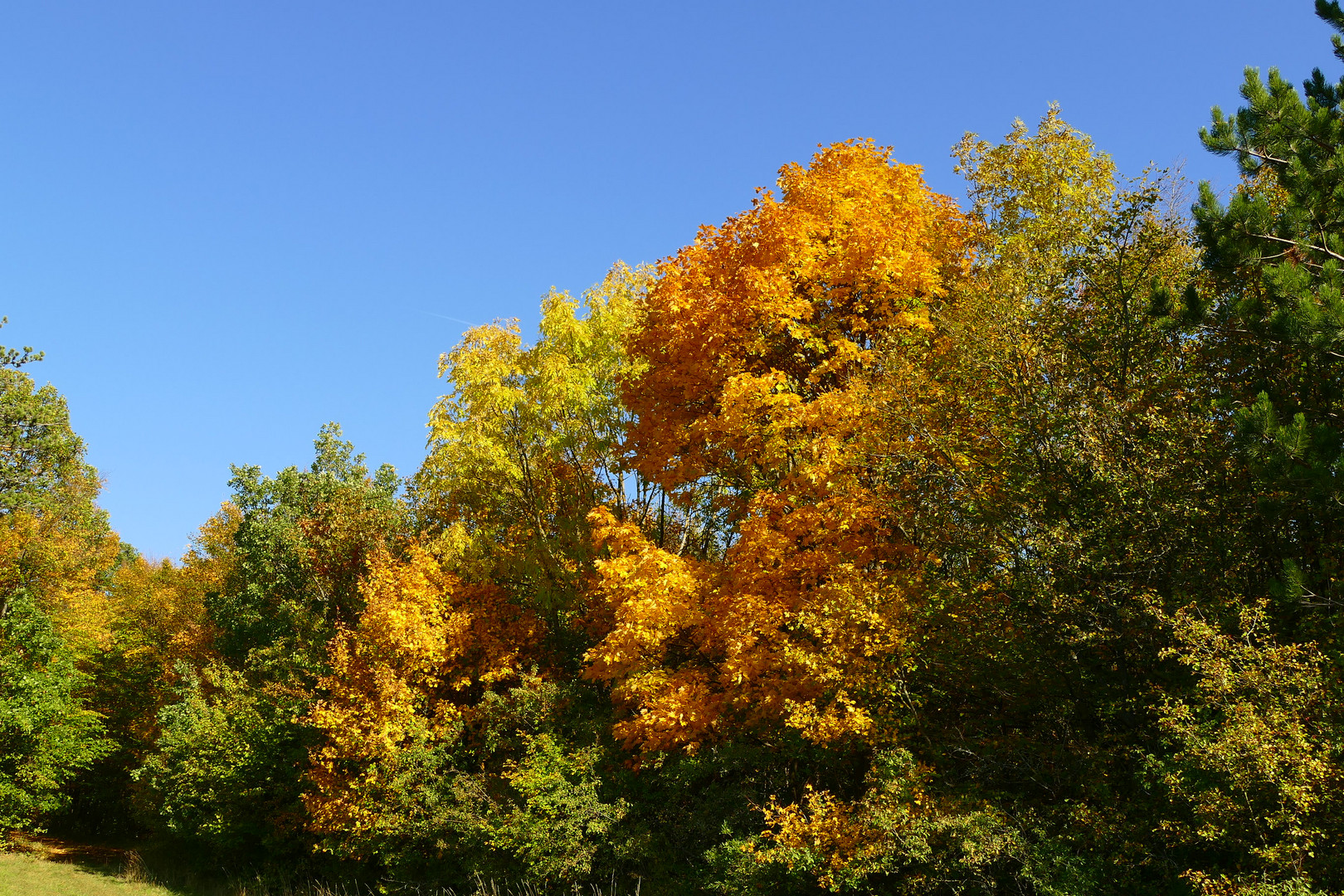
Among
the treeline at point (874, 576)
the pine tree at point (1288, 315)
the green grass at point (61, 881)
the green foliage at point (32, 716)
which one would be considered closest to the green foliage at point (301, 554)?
the treeline at point (874, 576)

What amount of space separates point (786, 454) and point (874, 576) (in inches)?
127

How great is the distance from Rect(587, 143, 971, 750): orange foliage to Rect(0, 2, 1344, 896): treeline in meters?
0.10

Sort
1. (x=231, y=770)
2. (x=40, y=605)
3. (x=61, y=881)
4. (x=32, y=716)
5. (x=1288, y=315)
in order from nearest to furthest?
(x=1288, y=315) → (x=231, y=770) → (x=61, y=881) → (x=32, y=716) → (x=40, y=605)

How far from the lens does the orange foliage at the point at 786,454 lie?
15.6 m

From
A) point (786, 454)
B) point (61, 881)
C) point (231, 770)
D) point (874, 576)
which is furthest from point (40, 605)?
point (874, 576)

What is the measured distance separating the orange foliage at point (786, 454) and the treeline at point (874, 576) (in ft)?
0.32

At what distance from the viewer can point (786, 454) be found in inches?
719

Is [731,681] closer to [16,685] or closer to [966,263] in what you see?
[966,263]

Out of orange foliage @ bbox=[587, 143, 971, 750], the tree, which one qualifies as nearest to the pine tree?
orange foliage @ bbox=[587, 143, 971, 750]

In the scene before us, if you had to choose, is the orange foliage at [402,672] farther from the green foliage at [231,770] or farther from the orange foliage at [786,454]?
the orange foliage at [786,454]

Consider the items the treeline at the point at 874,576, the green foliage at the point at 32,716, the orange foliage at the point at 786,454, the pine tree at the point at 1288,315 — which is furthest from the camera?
the green foliage at the point at 32,716

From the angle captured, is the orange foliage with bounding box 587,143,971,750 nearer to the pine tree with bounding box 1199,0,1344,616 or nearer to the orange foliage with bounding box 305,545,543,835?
the pine tree with bounding box 1199,0,1344,616

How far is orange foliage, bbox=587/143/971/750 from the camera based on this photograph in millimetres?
15617

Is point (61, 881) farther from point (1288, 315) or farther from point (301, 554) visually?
point (1288, 315)
